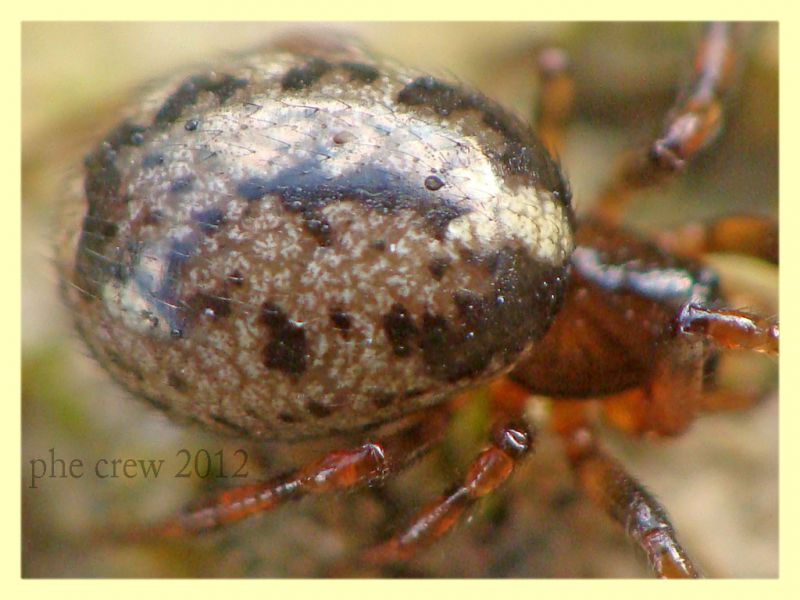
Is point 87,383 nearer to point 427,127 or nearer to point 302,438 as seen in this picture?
point 302,438

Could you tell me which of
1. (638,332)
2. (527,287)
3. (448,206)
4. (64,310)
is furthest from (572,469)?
(64,310)

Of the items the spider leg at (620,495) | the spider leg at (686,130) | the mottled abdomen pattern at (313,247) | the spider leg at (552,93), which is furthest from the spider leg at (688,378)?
the spider leg at (552,93)

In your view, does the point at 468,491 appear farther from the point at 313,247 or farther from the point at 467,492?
the point at 313,247

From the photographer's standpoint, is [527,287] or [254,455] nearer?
[527,287]

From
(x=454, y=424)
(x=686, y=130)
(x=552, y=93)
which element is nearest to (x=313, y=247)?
(x=454, y=424)

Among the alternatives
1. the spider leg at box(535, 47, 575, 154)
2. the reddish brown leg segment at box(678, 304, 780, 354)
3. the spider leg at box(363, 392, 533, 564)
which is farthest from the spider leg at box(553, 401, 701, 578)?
the spider leg at box(535, 47, 575, 154)

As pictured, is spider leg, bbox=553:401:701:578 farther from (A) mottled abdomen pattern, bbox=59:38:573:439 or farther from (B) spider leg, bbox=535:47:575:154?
(B) spider leg, bbox=535:47:575:154

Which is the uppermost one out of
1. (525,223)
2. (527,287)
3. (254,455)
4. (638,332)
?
(525,223)
